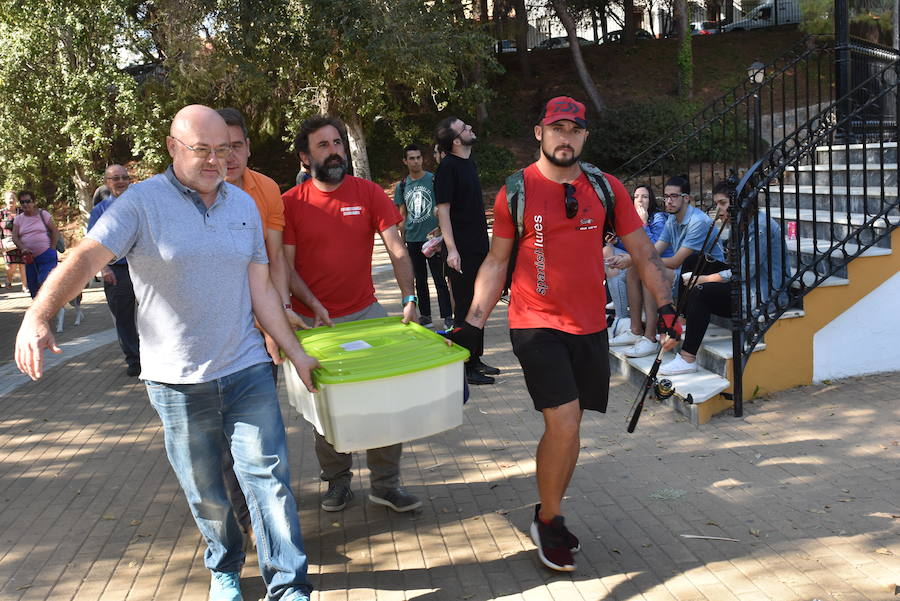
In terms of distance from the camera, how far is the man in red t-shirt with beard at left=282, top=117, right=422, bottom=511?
4.87 metres

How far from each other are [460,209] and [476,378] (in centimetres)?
151

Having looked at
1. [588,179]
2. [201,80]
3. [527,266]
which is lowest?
[527,266]

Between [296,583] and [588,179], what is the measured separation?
2233mm

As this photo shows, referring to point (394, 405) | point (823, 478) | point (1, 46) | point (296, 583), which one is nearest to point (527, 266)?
point (394, 405)

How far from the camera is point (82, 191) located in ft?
94.5

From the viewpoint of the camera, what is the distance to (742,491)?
5.05m

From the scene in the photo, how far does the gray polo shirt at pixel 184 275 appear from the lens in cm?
341

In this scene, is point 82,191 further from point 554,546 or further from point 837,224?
point 554,546

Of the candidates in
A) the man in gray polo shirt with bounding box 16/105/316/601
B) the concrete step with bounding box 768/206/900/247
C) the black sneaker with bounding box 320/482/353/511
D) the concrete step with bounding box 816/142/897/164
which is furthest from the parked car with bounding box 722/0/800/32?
the man in gray polo shirt with bounding box 16/105/316/601

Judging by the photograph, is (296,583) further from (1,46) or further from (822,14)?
(822,14)

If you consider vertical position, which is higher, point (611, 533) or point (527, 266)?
point (527, 266)

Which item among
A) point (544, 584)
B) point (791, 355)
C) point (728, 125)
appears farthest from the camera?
point (728, 125)

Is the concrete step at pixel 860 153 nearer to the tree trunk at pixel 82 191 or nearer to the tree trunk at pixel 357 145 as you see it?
the tree trunk at pixel 357 145

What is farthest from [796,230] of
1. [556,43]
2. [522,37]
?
[556,43]
